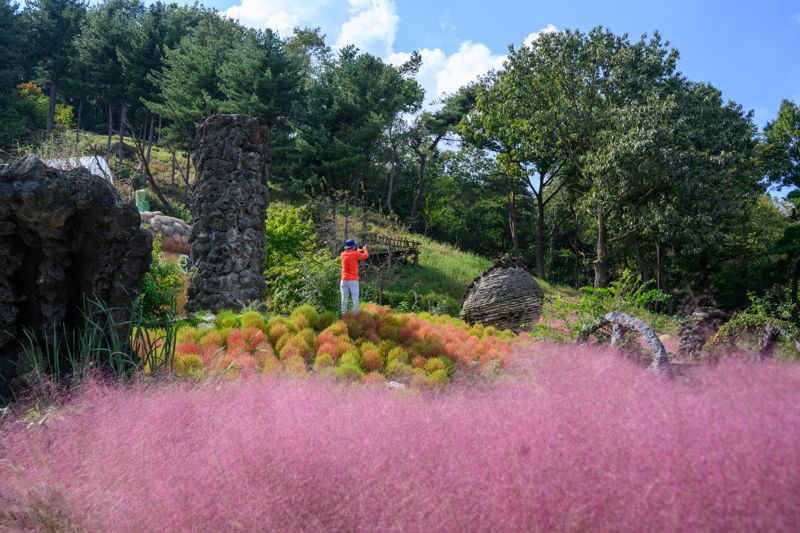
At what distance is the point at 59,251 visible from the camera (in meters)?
3.12

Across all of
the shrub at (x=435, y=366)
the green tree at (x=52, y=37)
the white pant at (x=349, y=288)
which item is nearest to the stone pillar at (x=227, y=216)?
the white pant at (x=349, y=288)

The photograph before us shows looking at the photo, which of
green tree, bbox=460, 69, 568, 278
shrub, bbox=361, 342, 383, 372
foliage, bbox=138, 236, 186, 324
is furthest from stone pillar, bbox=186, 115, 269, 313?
green tree, bbox=460, 69, 568, 278

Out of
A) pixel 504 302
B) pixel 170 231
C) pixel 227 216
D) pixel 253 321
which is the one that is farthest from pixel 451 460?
pixel 170 231

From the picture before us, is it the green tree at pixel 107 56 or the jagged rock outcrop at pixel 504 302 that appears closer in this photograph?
the jagged rock outcrop at pixel 504 302

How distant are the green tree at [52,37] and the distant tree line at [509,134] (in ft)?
0.37

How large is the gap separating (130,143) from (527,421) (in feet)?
129

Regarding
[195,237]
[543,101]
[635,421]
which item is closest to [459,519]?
[635,421]

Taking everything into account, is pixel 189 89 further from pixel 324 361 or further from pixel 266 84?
pixel 324 361

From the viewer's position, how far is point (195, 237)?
732 cm

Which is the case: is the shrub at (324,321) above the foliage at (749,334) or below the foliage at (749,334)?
below

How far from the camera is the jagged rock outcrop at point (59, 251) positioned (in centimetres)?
294

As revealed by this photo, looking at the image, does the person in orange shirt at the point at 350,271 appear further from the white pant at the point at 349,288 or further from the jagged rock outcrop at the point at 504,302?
the jagged rock outcrop at the point at 504,302

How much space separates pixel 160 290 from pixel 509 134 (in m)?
19.5

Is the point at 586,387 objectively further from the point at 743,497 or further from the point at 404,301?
the point at 404,301
